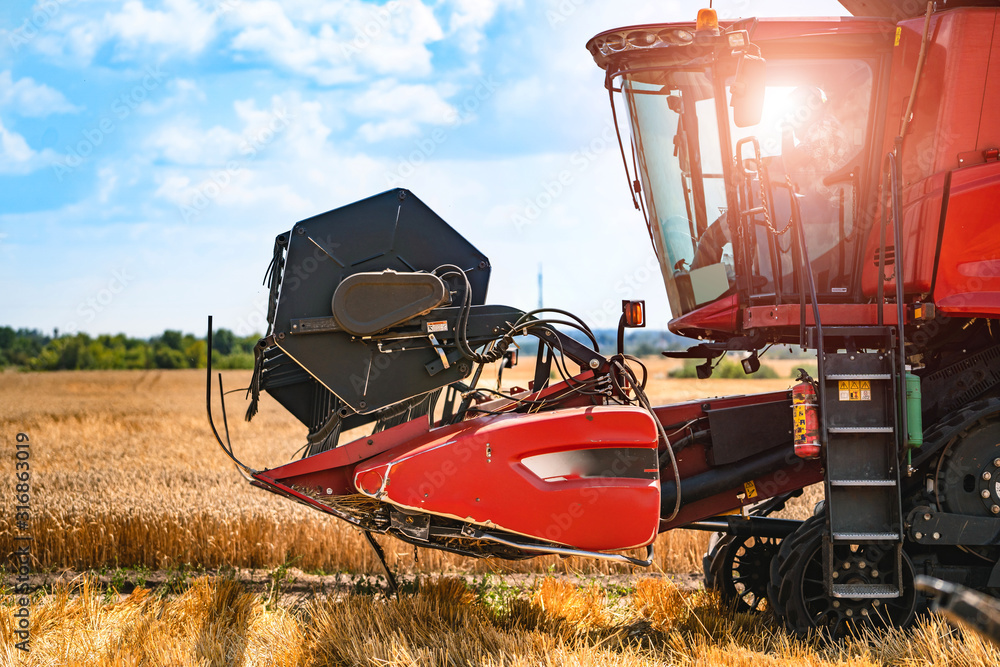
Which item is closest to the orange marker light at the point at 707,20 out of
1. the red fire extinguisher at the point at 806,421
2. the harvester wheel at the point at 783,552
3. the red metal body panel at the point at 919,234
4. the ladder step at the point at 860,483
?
the red metal body panel at the point at 919,234

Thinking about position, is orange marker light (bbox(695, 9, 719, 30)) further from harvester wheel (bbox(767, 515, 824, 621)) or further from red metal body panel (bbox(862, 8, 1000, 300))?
harvester wheel (bbox(767, 515, 824, 621))

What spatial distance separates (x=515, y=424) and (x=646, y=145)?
2.02 m

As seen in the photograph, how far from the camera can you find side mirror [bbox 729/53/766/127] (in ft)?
12.4

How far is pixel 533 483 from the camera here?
3803 mm

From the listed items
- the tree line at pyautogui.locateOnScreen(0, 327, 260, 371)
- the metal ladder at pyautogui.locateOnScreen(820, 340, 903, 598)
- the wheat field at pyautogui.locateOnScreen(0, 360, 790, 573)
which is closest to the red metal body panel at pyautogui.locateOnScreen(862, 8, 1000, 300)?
the metal ladder at pyautogui.locateOnScreen(820, 340, 903, 598)

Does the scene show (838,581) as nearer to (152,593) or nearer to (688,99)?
(688,99)

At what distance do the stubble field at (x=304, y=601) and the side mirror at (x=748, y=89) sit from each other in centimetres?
255

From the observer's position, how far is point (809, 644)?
3873mm

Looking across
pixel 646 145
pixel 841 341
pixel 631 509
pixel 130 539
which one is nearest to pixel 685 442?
pixel 631 509

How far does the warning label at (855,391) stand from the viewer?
156 inches

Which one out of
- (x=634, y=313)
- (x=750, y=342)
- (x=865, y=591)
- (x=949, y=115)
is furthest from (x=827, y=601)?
(x=949, y=115)

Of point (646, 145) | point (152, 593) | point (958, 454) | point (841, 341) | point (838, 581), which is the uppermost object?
point (646, 145)

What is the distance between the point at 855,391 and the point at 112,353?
49.0 meters

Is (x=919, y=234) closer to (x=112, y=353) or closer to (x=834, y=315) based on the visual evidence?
(x=834, y=315)
